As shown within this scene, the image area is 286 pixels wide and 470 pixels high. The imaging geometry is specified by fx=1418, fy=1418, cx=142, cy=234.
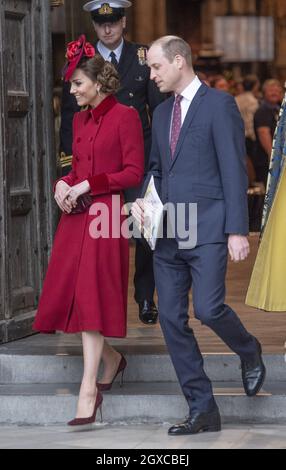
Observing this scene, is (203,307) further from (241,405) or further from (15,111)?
(15,111)

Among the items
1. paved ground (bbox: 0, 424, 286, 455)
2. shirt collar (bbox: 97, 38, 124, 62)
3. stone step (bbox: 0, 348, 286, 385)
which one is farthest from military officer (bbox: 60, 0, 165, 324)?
paved ground (bbox: 0, 424, 286, 455)

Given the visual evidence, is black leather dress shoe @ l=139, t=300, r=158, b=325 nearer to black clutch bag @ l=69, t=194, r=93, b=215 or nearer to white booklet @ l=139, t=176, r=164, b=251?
black clutch bag @ l=69, t=194, r=93, b=215

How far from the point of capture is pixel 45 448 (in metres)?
7.19

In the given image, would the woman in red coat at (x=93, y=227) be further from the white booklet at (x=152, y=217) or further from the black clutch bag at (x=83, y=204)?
the white booklet at (x=152, y=217)

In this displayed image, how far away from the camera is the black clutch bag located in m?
7.52

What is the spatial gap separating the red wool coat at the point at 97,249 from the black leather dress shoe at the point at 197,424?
0.58m

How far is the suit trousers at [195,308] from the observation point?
7.08 m

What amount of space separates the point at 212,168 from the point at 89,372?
128cm

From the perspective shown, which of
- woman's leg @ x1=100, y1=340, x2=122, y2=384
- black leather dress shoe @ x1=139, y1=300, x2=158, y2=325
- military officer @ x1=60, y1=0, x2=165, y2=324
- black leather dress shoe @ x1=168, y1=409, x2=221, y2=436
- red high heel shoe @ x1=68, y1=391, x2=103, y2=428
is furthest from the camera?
black leather dress shoe @ x1=139, y1=300, x2=158, y2=325

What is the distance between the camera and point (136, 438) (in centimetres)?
741

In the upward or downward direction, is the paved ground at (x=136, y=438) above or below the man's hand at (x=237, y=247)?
below

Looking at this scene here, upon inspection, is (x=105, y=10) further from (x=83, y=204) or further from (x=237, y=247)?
(x=237, y=247)

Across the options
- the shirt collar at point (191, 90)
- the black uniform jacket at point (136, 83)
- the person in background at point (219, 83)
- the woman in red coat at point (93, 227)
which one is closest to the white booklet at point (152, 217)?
the woman in red coat at point (93, 227)
